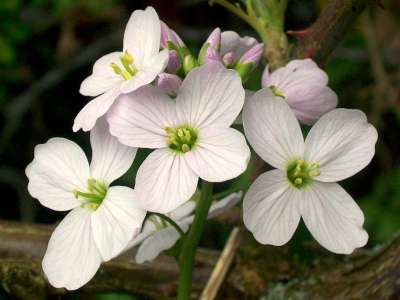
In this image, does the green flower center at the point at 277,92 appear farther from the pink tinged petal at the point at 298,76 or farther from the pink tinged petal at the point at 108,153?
the pink tinged petal at the point at 108,153

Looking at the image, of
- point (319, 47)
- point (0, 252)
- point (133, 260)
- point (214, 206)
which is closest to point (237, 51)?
point (319, 47)

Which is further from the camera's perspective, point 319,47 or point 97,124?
point 319,47

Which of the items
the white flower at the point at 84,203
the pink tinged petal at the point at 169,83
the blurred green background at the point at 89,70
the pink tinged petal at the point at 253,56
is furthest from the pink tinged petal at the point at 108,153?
the blurred green background at the point at 89,70

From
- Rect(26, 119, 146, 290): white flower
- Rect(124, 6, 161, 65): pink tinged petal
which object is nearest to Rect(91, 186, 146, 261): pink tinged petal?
Rect(26, 119, 146, 290): white flower

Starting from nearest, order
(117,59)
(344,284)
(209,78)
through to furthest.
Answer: (209,78) → (117,59) → (344,284)

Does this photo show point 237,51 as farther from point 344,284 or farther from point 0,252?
point 0,252

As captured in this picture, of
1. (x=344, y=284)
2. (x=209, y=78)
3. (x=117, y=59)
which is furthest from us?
(x=344, y=284)

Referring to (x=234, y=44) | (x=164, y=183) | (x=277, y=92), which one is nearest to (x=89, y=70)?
(x=234, y=44)

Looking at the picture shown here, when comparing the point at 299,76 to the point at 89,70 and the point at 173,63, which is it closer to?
the point at 173,63
